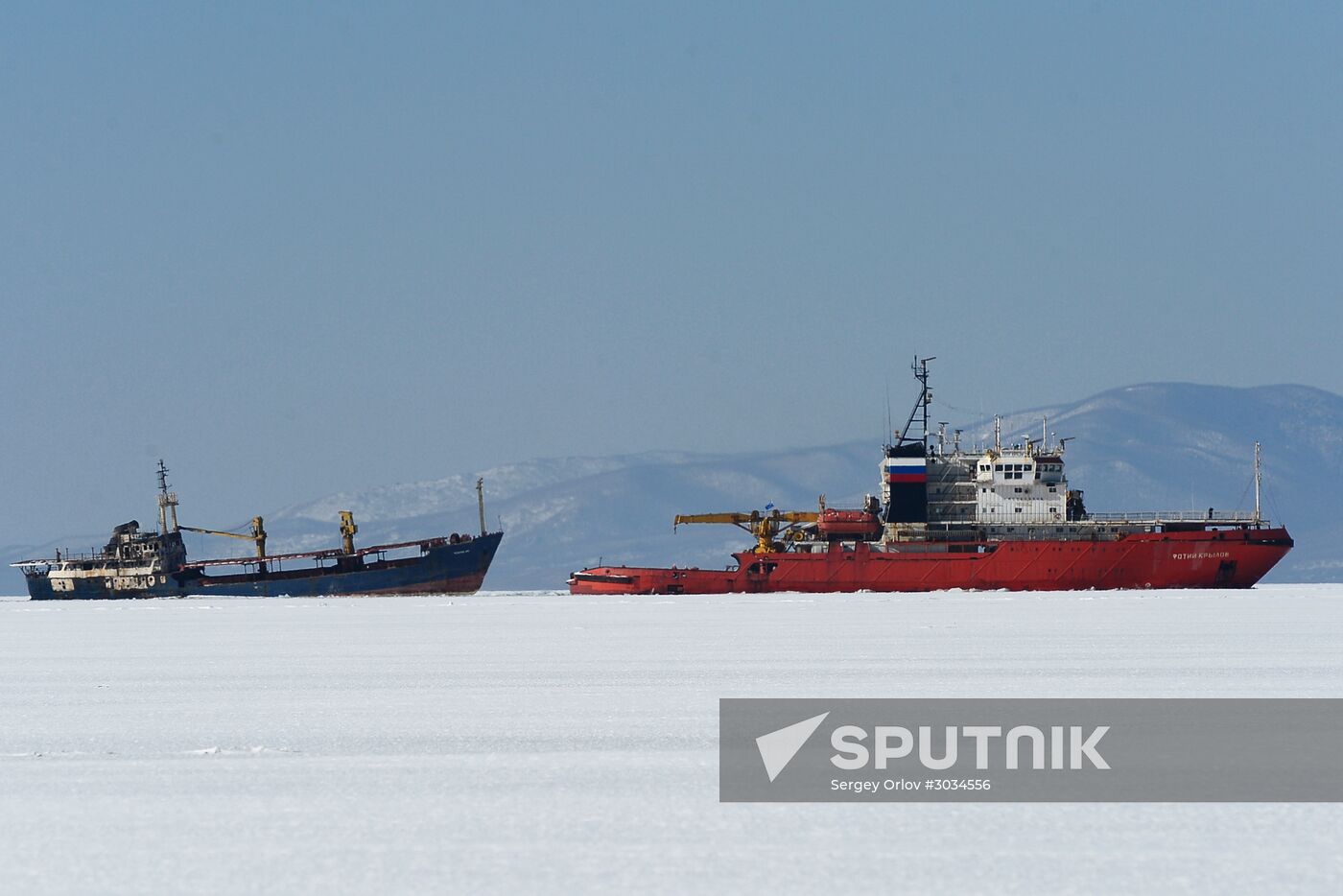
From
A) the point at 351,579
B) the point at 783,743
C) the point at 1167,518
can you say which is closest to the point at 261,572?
the point at 351,579

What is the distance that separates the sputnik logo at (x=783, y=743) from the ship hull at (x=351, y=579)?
2768 inches

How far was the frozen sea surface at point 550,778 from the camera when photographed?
47.6 ft

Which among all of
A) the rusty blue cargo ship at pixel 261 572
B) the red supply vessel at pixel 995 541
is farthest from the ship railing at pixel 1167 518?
the rusty blue cargo ship at pixel 261 572

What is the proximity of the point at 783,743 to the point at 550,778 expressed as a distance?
11.0 ft

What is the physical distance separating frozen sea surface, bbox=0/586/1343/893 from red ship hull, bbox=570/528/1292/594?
31.9m

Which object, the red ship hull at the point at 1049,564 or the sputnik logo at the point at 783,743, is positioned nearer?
the sputnik logo at the point at 783,743

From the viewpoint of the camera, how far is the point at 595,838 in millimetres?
15703

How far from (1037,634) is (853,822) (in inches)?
1092

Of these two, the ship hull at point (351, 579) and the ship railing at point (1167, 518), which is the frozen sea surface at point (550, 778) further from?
the ship hull at point (351, 579)

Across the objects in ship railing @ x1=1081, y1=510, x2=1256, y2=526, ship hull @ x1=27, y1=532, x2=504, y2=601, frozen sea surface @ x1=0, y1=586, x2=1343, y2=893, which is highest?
ship railing @ x1=1081, y1=510, x2=1256, y2=526

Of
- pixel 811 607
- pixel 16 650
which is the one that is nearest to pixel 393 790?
pixel 16 650

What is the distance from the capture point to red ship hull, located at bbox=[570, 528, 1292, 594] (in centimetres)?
7525

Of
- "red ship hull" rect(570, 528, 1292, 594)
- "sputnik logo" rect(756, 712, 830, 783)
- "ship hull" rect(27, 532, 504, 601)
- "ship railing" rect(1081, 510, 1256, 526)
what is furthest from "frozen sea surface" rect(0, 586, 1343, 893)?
"ship hull" rect(27, 532, 504, 601)

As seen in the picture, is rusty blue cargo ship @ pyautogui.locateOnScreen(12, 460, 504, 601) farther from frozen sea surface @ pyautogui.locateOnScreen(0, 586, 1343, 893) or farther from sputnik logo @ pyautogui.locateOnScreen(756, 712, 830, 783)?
sputnik logo @ pyautogui.locateOnScreen(756, 712, 830, 783)
